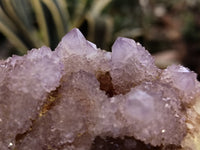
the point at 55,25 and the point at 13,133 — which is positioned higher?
the point at 55,25

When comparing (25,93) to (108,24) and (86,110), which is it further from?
(108,24)

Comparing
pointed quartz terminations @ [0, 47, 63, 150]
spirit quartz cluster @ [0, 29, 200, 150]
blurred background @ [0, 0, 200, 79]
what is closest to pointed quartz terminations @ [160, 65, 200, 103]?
spirit quartz cluster @ [0, 29, 200, 150]

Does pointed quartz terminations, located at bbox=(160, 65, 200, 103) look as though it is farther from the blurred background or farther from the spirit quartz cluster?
the blurred background

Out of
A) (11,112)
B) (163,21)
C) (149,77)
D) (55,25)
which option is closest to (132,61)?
(149,77)

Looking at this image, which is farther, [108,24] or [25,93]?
[108,24]

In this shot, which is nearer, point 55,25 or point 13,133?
point 13,133

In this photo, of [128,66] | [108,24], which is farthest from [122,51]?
[108,24]

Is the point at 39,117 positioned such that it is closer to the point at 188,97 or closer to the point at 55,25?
the point at 188,97
